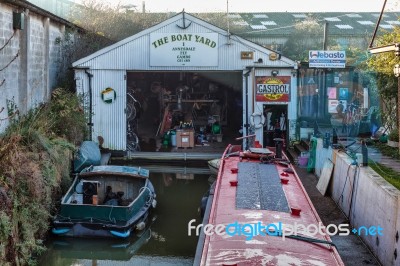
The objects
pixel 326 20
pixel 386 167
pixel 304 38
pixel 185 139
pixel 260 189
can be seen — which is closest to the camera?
pixel 260 189

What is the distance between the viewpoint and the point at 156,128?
27.3 meters

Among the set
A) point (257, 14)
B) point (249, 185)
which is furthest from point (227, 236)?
point (257, 14)

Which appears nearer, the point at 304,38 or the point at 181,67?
the point at 181,67

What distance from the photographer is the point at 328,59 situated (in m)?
21.7

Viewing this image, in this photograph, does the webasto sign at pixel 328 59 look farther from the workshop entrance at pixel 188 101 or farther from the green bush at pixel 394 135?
the green bush at pixel 394 135

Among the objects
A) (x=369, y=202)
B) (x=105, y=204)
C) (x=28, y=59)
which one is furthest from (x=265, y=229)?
(x=28, y=59)

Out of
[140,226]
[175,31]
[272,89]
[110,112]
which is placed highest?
[175,31]

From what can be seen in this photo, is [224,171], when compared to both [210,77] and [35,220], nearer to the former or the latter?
[35,220]

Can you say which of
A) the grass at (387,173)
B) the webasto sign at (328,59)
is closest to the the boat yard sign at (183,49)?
the webasto sign at (328,59)

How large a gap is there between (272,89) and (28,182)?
1235 cm

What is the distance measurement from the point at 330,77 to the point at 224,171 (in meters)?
11.5

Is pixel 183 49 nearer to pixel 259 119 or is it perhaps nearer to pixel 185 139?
pixel 185 139

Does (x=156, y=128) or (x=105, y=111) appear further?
(x=156, y=128)

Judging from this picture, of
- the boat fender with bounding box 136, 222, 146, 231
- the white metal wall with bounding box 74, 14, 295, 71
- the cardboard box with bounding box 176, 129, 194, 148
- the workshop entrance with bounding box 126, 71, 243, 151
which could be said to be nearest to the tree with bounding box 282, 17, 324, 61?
the workshop entrance with bounding box 126, 71, 243, 151
